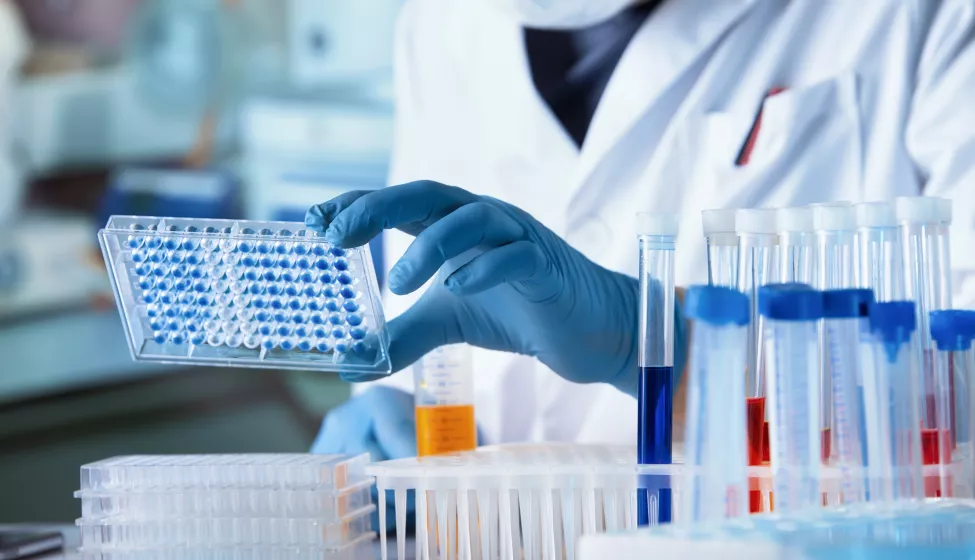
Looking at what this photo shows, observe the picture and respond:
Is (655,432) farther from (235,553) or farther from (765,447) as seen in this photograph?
(235,553)

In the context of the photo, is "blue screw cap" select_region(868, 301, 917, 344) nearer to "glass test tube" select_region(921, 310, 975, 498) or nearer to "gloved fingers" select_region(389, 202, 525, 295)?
"glass test tube" select_region(921, 310, 975, 498)

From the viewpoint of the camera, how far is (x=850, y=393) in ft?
2.69

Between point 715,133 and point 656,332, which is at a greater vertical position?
point 715,133

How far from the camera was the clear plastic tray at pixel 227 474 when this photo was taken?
943 millimetres

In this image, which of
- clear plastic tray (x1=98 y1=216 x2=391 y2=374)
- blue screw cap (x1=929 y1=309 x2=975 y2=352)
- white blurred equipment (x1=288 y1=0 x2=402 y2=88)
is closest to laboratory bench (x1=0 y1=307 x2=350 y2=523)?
white blurred equipment (x1=288 y1=0 x2=402 y2=88)

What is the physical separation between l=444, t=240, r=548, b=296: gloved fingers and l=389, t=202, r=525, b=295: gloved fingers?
2 centimetres

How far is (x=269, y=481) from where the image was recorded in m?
0.96

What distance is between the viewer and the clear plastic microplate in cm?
92

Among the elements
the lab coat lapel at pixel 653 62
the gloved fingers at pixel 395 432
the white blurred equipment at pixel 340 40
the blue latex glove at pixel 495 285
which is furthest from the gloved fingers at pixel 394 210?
the white blurred equipment at pixel 340 40

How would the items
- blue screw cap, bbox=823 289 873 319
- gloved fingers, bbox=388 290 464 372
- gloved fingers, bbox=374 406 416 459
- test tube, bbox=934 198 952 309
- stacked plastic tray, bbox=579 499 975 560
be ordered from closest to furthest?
1. stacked plastic tray, bbox=579 499 975 560
2. blue screw cap, bbox=823 289 873 319
3. test tube, bbox=934 198 952 309
4. gloved fingers, bbox=388 290 464 372
5. gloved fingers, bbox=374 406 416 459

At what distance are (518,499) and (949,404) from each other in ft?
1.33

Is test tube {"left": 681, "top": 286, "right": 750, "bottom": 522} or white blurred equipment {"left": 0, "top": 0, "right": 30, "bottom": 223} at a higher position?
white blurred equipment {"left": 0, "top": 0, "right": 30, "bottom": 223}

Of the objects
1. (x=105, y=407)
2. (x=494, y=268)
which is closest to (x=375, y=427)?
(x=494, y=268)

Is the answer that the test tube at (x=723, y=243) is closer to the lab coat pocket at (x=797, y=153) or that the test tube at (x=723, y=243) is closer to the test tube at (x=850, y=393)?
the test tube at (x=850, y=393)
